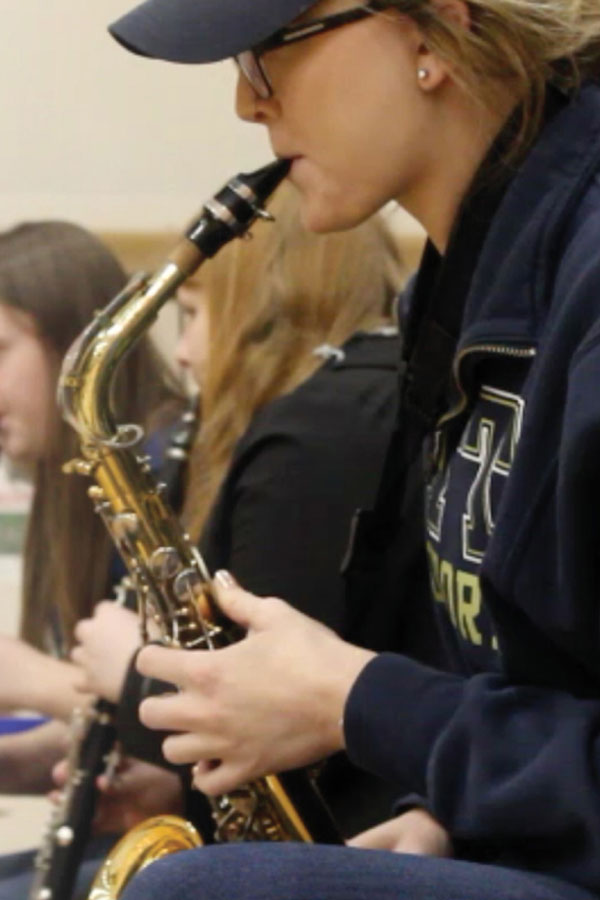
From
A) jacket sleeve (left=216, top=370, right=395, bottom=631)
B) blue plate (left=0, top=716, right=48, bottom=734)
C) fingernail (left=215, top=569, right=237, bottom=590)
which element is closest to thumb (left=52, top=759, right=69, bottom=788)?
blue plate (left=0, top=716, right=48, bottom=734)

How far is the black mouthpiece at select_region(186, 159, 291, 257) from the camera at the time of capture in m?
1.23

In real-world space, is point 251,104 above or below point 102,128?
above

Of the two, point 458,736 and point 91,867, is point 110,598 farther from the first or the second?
point 458,736

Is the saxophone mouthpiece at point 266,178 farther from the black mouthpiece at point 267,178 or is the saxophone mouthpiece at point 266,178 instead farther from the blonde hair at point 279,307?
the blonde hair at point 279,307

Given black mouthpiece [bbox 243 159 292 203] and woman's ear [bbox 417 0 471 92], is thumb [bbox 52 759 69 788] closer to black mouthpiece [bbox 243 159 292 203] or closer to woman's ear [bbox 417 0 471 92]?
black mouthpiece [bbox 243 159 292 203]

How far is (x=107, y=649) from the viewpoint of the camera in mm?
1657

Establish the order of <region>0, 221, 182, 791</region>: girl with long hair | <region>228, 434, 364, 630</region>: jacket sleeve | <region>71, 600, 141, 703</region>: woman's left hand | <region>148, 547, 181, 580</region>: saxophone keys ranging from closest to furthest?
<region>148, 547, 181, 580</region>: saxophone keys → <region>228, 434, 364, 630</region>: jacket sleeve → <region>71, 600, 141, 703</region>: woman's left hand → <region>0, 221, 182, 791</region>: girl with long hair

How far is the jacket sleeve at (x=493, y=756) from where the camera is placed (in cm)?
85

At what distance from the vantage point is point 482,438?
101cm

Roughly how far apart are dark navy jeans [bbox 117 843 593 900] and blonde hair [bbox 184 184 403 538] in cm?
89

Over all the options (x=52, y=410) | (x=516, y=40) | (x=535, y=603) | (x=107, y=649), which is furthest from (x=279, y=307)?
(x=535, y=603)

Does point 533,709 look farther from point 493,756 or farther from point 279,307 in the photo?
point 279,307

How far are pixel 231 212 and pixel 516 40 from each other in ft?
1.07

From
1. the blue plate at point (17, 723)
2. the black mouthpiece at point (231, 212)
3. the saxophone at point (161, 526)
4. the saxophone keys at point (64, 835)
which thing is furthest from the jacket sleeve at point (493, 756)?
the blue plate at point (17, 723)
